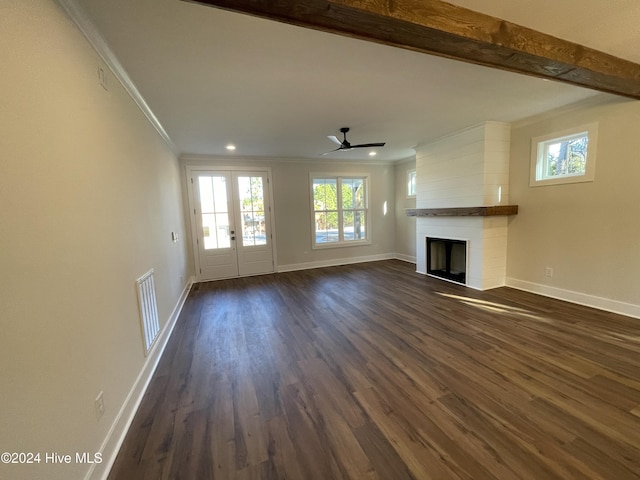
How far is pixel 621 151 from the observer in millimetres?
3033

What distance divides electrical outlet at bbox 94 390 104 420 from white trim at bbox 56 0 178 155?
2124 millimetres

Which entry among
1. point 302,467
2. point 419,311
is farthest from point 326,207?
point 302,467

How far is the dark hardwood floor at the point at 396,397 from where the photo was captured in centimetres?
143

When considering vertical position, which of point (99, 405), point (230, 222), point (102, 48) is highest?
point (102, 48)

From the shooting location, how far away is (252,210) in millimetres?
5832

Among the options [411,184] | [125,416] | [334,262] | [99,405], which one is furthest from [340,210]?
[99,405]

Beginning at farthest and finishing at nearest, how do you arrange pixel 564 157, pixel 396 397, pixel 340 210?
pixel 340 210 → pixel 564 157 → pixel 396 397

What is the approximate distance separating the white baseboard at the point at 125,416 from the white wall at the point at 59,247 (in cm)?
6

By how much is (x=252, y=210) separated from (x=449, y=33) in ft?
16.0

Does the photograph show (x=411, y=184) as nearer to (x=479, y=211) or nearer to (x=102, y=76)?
(x=479, y=211)

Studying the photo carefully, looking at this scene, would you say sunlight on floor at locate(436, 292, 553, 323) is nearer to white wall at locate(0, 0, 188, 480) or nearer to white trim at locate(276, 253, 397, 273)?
white trim at locate(276, 253, 397, 273)

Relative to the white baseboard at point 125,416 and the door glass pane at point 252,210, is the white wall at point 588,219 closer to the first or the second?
the door glass pane at point 252,210

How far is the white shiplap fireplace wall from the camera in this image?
4062 mm

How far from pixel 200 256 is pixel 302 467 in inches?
192
